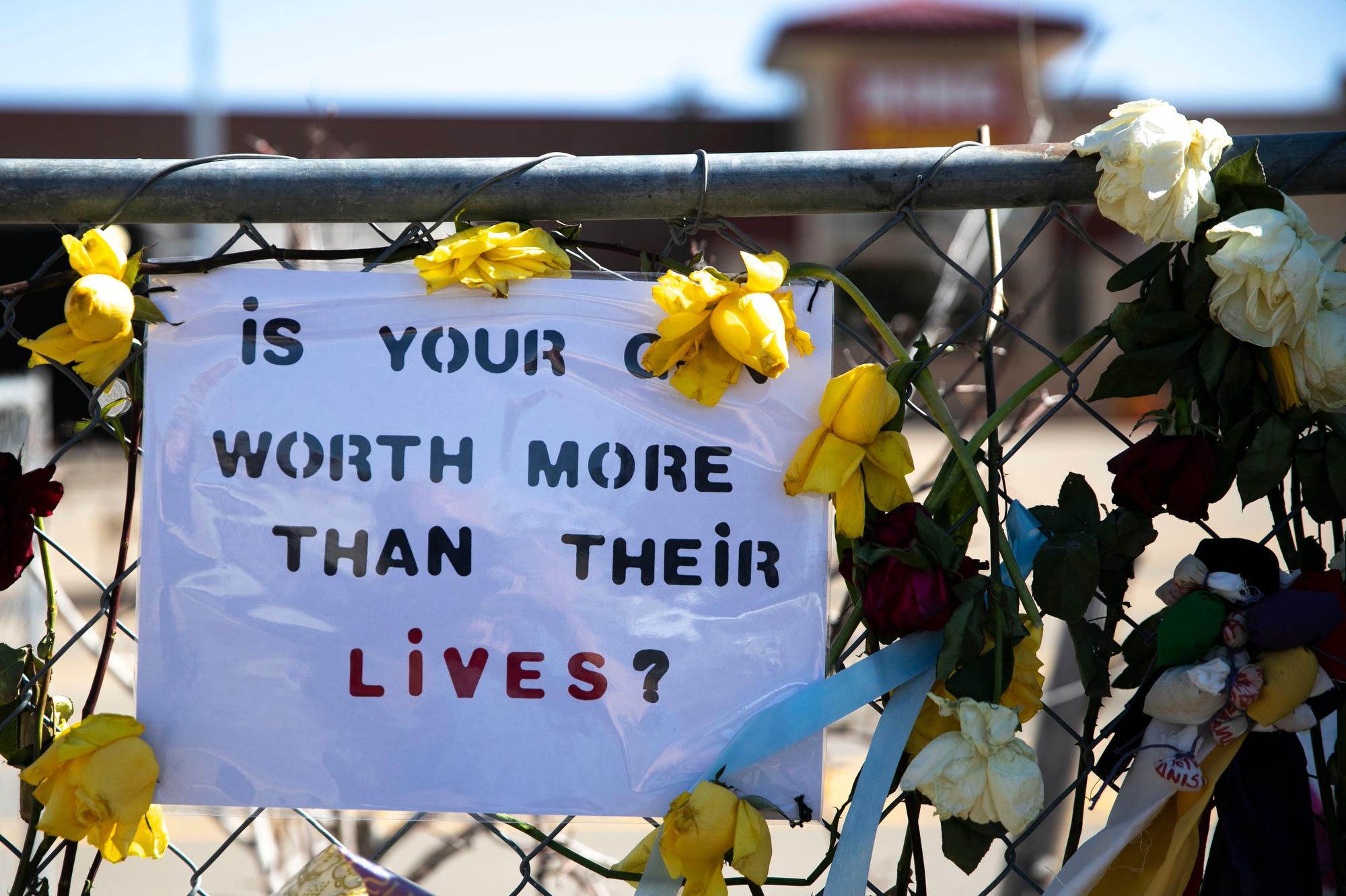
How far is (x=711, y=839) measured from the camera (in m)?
0.99

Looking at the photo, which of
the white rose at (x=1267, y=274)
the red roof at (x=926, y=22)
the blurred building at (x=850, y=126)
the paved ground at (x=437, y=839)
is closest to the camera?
the white rose at (x=1267, y=274)

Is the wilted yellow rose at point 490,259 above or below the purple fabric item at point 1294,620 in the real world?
above

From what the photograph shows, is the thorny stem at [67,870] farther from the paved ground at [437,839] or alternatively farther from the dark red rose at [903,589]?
the dark red rose at [903,589]

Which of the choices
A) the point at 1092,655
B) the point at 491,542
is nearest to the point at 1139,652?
the point at 1092,655

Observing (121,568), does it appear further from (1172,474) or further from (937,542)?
(1172,474)

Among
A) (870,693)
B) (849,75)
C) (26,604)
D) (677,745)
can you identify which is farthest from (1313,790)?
(849,75)

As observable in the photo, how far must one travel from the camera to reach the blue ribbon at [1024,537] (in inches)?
41.4

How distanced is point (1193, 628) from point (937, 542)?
26 cm

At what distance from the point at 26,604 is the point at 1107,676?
1.63m

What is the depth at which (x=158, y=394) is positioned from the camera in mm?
1070

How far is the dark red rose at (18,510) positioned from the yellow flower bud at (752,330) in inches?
28.5

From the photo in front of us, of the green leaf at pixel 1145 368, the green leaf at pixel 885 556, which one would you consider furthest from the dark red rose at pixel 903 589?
the green leaf at pixel 1145 368

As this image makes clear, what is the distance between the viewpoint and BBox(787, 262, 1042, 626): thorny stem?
3.37 feet

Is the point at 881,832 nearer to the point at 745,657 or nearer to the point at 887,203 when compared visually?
the point at 745,657
